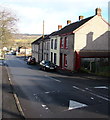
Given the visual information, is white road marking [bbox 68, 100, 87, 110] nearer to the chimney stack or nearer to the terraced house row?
the terraced house row

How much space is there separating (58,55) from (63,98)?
935 inches

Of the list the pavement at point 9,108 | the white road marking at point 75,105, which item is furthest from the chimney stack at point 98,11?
the white road marking at point 75,105

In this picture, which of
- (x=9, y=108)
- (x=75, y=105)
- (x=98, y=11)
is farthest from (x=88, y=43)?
(x=9, y=108)

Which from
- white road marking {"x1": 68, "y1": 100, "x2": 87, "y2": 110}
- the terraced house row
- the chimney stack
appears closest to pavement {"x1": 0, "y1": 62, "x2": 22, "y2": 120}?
white road marking {"x1": 68, "y1": 100, "x2": 87, "y2": 110}

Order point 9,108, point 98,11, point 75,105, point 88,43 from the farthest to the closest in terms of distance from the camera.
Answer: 1. point 88,43
2. point 98,11
3. point 75,105
4. point 9,108

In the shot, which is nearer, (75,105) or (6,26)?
(75,105)

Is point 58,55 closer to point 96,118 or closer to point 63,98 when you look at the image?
point 63,98

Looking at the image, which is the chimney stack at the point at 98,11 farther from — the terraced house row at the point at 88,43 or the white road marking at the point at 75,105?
the white road marking at the point at 75,105

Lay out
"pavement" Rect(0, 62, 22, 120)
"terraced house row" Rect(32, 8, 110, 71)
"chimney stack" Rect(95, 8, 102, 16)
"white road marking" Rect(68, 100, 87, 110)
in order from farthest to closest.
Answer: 1. "chimney stack" Rect(95, 8, 102, 16)
2. "terraced house row" Rect(32, 8, 110, 71)
3. "white road marking" Rect(68, 100, 87, 110)
4. "pavement" Rect(0, 62, 22, 120)

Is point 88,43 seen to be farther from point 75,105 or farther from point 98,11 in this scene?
point 75,105

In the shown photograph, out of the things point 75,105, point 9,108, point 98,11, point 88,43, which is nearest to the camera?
point 9,108

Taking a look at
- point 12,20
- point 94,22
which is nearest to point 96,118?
point 94,22

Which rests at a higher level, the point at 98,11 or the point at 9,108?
the point at 98,11

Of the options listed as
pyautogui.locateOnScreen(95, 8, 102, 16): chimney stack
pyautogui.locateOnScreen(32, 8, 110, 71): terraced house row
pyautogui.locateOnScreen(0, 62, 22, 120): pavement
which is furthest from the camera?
pyautogui.locateOnScreen(95, 8, 102, 16): chimney stack
